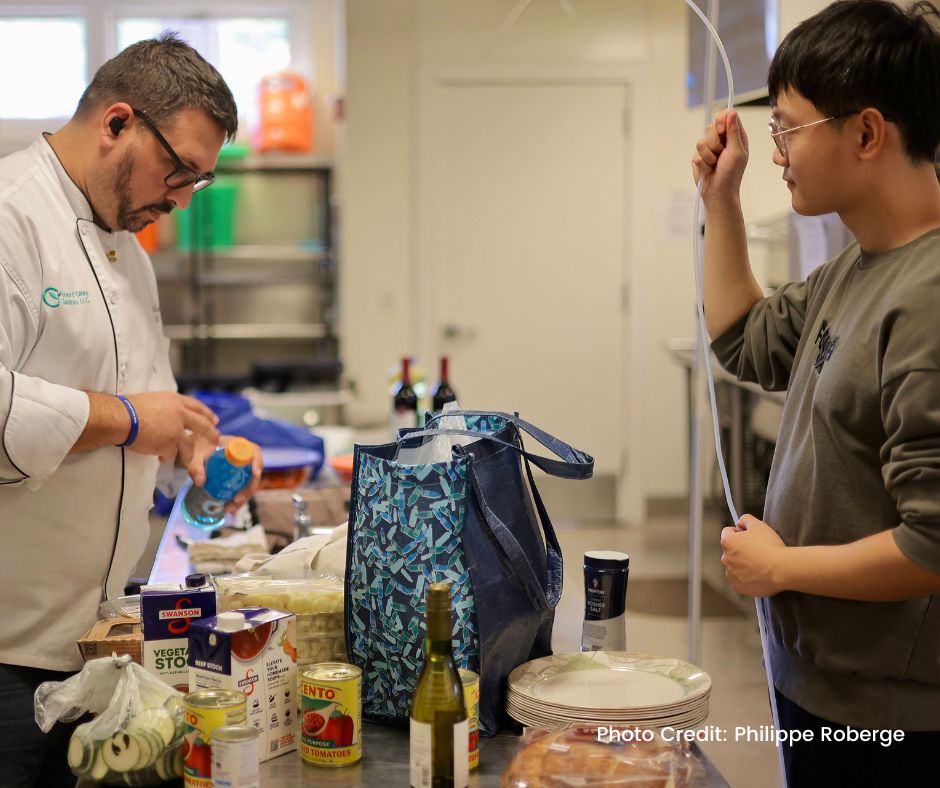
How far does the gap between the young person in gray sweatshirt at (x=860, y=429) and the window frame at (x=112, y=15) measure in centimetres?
540

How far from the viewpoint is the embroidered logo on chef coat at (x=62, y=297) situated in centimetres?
144

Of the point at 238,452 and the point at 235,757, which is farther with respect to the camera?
the point at 238,452

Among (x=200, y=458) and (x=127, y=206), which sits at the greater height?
(x=127, y=206)

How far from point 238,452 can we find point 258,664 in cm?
69

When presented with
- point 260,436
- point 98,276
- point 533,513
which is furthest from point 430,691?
point 260,436

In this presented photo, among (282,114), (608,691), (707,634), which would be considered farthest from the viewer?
(282,114)

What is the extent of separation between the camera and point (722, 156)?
1354 mm

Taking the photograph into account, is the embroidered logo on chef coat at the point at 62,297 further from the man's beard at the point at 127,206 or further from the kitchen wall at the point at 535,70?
the kitchen wall at the point at 535,70

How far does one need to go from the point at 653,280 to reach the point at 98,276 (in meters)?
4.40

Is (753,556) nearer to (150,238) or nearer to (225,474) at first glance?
(225,474)

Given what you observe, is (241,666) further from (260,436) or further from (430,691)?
(260,436)

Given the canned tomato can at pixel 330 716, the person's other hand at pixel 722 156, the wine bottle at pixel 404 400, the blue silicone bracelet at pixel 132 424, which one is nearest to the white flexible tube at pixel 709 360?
the person's other hand at pixel 722 156

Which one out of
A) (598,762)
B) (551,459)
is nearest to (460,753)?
(598,762)

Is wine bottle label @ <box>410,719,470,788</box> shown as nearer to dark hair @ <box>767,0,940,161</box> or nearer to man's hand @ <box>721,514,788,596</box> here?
man's hand @ <box>721,514,788,596</box>
